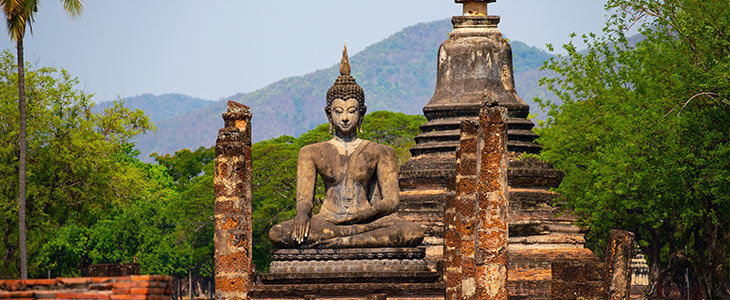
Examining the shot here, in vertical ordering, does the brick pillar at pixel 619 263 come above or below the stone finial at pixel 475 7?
below

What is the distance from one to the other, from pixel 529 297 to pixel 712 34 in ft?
24.3

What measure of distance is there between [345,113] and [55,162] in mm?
28882

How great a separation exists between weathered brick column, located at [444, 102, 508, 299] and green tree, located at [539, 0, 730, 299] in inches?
374

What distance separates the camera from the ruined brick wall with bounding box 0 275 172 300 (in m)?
9.34

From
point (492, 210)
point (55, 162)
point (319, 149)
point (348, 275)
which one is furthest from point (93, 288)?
point (55, 162)

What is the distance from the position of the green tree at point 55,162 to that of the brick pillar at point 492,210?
30.9m

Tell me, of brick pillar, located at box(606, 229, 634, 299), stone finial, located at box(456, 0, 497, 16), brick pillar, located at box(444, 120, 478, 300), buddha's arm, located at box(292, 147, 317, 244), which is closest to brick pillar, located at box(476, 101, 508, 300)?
brick pillar, located at box(444, 120, 478, 300)

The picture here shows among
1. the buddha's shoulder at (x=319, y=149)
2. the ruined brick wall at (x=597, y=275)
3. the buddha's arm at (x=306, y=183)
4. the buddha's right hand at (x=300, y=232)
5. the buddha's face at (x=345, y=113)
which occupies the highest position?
the buddha's face at (x=345, y=113)

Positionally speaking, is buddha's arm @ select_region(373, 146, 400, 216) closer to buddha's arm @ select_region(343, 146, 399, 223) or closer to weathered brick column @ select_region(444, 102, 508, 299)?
buddha's arm @ select_region(343, 146, 399, 223)

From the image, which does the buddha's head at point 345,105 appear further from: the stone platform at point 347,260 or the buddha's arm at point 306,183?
the stone platform at point 347,260

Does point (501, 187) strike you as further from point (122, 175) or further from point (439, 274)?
point (122, 175)

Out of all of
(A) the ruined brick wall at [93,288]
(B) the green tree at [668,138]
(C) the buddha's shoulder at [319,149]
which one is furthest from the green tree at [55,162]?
(A) the ruined brick wall at [93,288]

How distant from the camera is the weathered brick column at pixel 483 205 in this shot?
62.7ft

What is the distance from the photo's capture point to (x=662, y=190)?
30625mm
